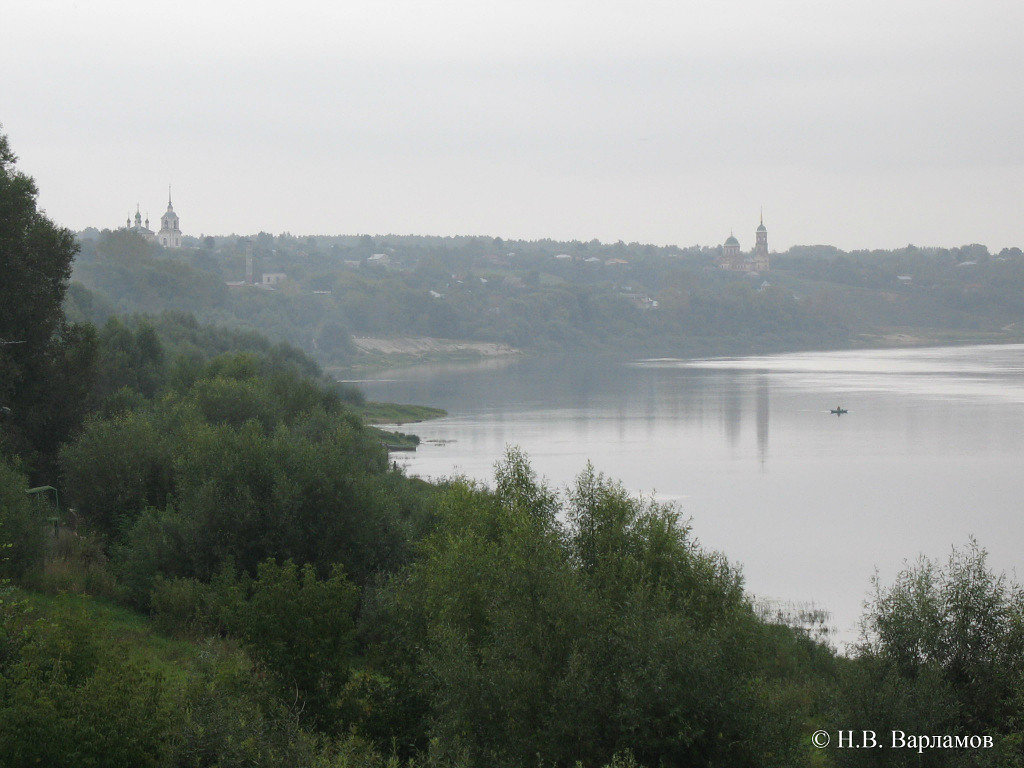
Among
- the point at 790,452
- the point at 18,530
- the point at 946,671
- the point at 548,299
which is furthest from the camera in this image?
the point at 548,299

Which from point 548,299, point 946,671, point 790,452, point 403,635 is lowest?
point 790,452

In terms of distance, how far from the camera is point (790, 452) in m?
45.0

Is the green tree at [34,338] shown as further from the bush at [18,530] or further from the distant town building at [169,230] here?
the distant town building at [169,230]

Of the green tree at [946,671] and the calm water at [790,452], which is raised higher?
the green tree at [946,671]

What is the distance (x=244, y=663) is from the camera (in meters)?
9.96

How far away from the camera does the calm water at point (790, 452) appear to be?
27.9 metres

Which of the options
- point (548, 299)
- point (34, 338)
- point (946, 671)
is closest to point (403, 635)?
point (946, 671)

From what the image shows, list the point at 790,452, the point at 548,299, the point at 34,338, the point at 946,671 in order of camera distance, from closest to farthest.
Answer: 1. the point at 946,671
2. the point at 34,338
3. the point at 790,452
4. the point at 548,299

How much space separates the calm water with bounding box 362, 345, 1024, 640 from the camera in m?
27.9

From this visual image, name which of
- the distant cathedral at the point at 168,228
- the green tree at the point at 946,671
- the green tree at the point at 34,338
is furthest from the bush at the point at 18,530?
the distant cathedral at the point at 168,228

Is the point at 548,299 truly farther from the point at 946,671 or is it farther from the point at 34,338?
the point at 946,671

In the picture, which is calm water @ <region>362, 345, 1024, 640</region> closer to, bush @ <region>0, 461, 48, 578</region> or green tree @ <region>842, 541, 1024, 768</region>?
green tree @ <region>842, 541, 1024, 768</region>

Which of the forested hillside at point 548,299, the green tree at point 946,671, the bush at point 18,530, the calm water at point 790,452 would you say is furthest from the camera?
the forested hillside at point 548,299

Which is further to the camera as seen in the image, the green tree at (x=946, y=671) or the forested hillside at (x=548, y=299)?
the forested hillside at (x=548, y=299)
